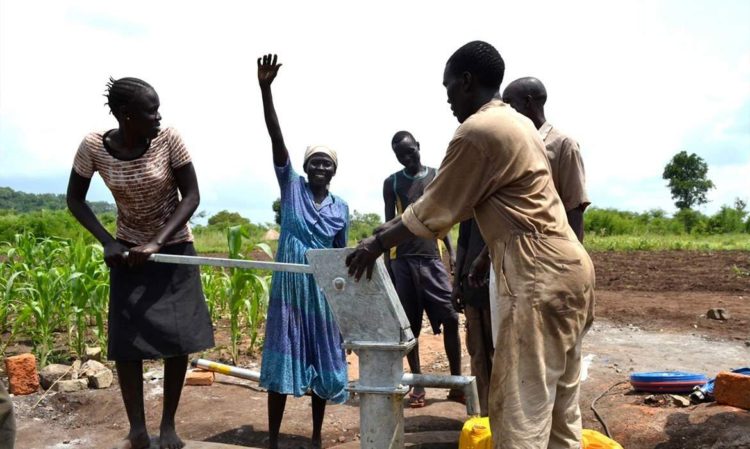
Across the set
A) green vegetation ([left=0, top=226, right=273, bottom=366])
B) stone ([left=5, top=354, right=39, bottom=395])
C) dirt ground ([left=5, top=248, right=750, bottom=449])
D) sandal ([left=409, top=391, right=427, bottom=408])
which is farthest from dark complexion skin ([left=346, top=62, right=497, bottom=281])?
stone ([left=5, top=354, right=39, bottom=395])

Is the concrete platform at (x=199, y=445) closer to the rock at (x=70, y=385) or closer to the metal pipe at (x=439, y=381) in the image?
the metal pipe at (x=439, y=381)

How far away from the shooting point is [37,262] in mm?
7164

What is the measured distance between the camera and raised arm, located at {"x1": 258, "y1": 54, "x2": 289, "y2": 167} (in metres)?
3.44

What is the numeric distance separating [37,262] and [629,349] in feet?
18.1

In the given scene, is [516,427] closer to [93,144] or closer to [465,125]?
[465,125]

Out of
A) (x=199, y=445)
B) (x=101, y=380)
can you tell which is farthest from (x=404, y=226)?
(x=101, y=380)

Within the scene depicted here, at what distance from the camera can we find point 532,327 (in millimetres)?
2250

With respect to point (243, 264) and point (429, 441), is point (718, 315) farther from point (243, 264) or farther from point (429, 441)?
point (243, 264)

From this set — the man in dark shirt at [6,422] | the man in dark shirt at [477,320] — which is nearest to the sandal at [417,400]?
the man in dark shirt at [477,320]

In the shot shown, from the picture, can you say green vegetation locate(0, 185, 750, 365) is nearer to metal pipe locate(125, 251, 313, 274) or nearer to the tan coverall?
metal pipe locate(125, 251, 313, 274)

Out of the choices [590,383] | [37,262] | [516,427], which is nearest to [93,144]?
[516,427]

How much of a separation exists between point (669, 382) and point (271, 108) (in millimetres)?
2756

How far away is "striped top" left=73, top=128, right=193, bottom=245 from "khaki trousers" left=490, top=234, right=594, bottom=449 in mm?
1556

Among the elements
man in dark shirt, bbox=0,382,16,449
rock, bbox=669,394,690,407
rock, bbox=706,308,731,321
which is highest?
man in dark shirt, bbox=0,382,16,449
